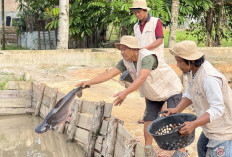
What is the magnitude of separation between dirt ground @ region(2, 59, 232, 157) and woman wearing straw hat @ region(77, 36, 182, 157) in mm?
1698

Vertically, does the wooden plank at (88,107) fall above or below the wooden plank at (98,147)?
above

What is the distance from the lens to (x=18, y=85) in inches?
466

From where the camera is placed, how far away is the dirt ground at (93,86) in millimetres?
8453

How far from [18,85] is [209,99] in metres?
9.11

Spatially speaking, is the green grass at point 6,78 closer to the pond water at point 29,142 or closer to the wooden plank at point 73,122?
the pond water at point 29,142

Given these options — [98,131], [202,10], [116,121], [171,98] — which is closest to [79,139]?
[98,131]

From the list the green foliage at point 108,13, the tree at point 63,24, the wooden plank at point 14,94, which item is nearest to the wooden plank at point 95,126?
the wooden plank at point 14,94

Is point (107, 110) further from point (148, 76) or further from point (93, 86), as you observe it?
point (93, 86)

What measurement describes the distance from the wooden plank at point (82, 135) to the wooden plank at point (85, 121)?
0.10 metres

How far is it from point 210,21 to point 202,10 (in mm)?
874

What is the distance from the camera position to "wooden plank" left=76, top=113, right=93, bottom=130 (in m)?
8.30

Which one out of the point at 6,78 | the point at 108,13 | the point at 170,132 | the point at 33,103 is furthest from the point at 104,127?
the point at 108,13

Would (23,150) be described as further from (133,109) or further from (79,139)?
(133,109)

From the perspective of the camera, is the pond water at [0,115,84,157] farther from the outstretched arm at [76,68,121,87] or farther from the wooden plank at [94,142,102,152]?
the outstretched arm at [76,68,121,87]
